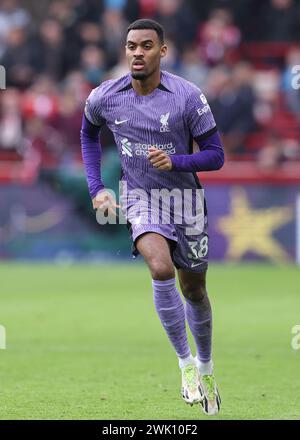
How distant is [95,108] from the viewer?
812cm

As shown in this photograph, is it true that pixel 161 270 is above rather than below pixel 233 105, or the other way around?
below

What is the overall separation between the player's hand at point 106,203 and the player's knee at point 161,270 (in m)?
0.52

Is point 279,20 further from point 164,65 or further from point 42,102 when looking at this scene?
point 42,102

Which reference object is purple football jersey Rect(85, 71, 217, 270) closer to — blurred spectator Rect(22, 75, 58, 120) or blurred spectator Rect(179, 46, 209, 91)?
blurred spectator Rect(22, 75, 58, 120)

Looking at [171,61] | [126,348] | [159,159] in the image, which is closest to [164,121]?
[159,159]

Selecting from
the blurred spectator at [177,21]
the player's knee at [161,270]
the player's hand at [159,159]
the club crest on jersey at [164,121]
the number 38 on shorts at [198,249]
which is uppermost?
the blurred spectator at [177,21]

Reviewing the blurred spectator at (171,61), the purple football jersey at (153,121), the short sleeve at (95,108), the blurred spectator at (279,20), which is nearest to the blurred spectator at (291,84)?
the blurred spectator at (279,20)

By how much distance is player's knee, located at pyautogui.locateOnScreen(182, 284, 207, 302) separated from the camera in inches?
316

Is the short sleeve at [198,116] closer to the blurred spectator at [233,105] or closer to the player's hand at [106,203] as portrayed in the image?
the player's hand at [106,203]

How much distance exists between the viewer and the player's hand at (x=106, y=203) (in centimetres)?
786

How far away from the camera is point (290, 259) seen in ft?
64.0

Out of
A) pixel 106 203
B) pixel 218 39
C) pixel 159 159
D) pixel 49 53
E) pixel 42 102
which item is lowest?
pixel 106 203

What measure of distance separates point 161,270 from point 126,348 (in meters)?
3.50

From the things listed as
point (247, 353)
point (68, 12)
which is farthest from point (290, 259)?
point (247, 353)
